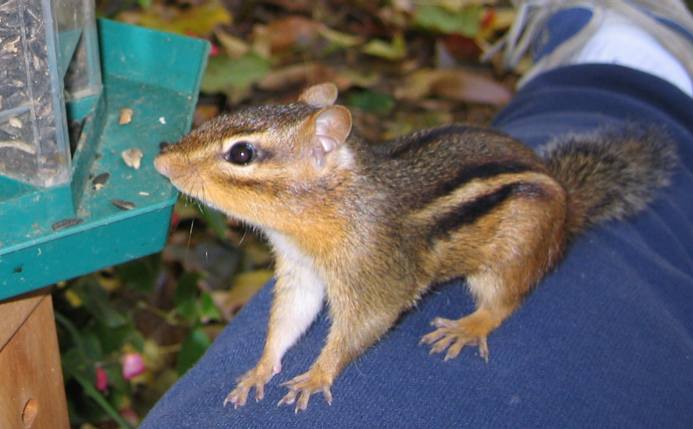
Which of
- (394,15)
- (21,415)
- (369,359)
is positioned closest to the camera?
(21,415)

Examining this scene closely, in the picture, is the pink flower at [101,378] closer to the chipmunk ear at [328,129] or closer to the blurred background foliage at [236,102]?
the blurred background foliage at [236,102]

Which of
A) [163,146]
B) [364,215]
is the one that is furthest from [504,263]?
[163,146]

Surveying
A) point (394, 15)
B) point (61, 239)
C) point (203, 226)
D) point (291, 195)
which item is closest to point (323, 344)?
point (291, 195)

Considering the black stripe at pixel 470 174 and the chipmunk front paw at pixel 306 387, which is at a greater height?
the black stripe at pixel 470 174

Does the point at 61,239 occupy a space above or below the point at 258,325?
above

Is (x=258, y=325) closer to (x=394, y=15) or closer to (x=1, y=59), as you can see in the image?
(x=1, y=59)

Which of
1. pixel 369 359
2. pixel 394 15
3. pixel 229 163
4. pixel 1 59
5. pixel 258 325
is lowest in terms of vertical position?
pixel 394 15

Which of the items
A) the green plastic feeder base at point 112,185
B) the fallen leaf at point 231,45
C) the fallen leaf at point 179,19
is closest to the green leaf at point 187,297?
the green plastic feeder base at point 112,185
